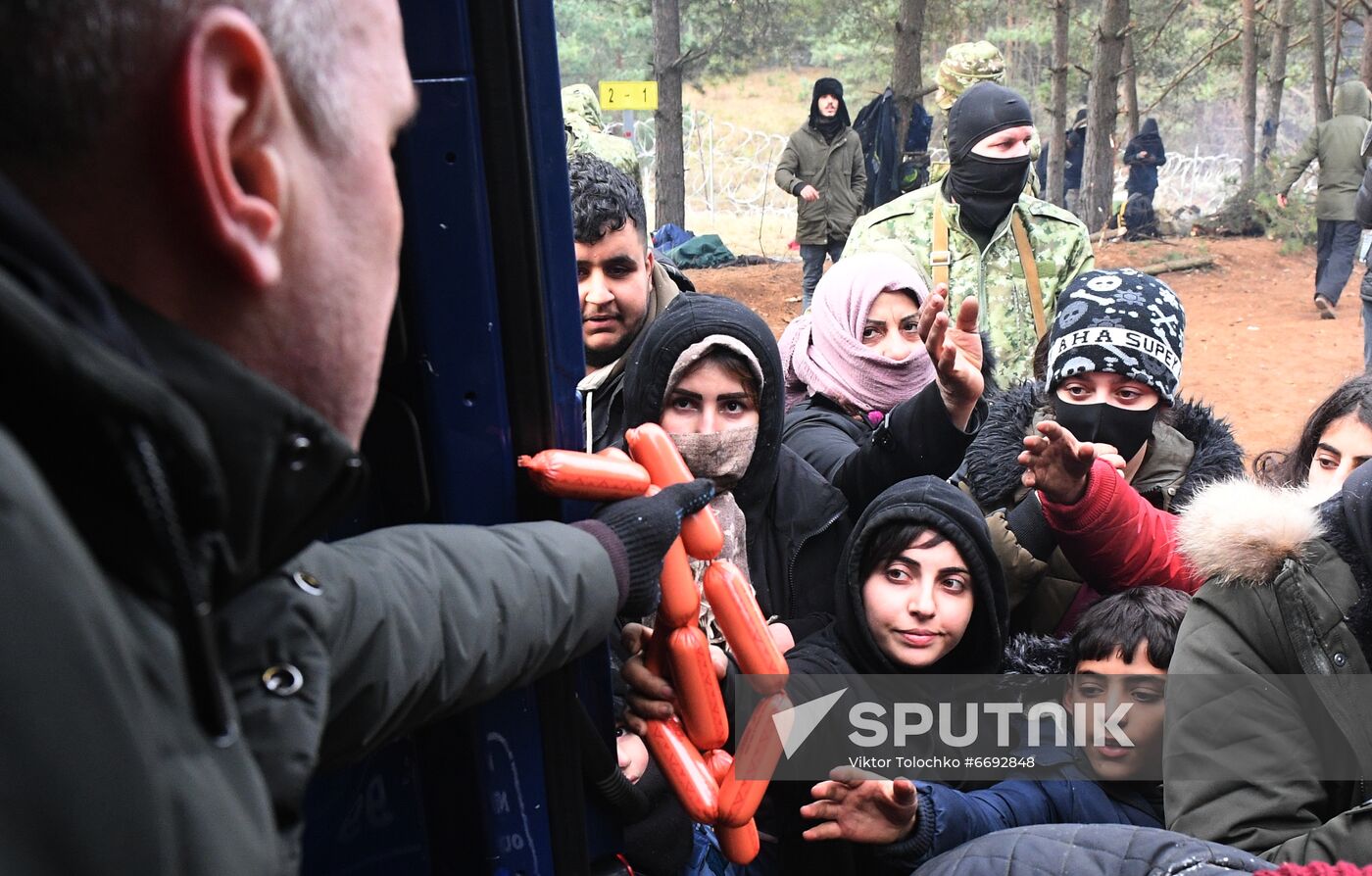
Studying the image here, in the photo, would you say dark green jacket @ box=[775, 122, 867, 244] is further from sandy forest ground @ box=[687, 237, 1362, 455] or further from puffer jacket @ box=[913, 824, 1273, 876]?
puffer jacket @ box=[913, 824, 1273, 876]

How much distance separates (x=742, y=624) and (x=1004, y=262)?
3.03 metres

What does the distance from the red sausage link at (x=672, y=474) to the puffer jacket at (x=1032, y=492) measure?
3.99 feet

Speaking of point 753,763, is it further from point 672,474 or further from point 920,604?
point 920,604

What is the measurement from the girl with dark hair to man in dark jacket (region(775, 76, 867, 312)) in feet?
27.6

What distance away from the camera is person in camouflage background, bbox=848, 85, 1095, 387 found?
4465 millimetres

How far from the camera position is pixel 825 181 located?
1152 centimetres

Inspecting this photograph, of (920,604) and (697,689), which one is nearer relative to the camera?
(697,689)

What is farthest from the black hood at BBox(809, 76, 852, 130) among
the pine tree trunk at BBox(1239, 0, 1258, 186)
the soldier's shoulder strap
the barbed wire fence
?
the barbed wire fence

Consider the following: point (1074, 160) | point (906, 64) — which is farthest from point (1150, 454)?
point (1074, 160)

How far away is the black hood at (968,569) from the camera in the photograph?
2.56 m

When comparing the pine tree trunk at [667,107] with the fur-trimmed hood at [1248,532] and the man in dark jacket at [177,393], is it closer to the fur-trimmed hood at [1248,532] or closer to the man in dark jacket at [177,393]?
the fur-trimmed hood at [1248,532]

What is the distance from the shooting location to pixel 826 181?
453 inches

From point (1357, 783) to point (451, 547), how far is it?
5.24ft

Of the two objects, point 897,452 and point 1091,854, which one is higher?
point 897,452
